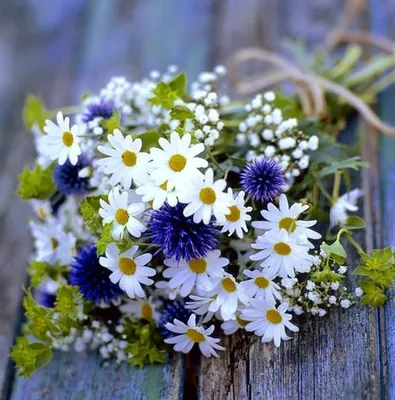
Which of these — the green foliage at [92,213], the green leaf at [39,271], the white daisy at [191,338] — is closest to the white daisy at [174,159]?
the green foliage at [92,213]

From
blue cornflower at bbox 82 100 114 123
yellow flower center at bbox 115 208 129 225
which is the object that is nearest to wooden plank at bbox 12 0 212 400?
blue cornflower at bbox 82 100 114 123

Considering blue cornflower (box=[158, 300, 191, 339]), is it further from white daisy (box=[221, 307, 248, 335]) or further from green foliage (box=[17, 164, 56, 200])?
green foliage (box=[17, 164, 56, 200])

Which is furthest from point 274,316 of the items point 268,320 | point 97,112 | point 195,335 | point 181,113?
point 97,112

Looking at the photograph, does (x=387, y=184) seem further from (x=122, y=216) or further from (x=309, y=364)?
(x=122, y=216)

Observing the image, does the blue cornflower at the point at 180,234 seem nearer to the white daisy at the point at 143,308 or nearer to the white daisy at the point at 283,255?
the white daisy at the point at 283,255

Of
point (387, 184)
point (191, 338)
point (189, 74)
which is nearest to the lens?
point (191, 338)
